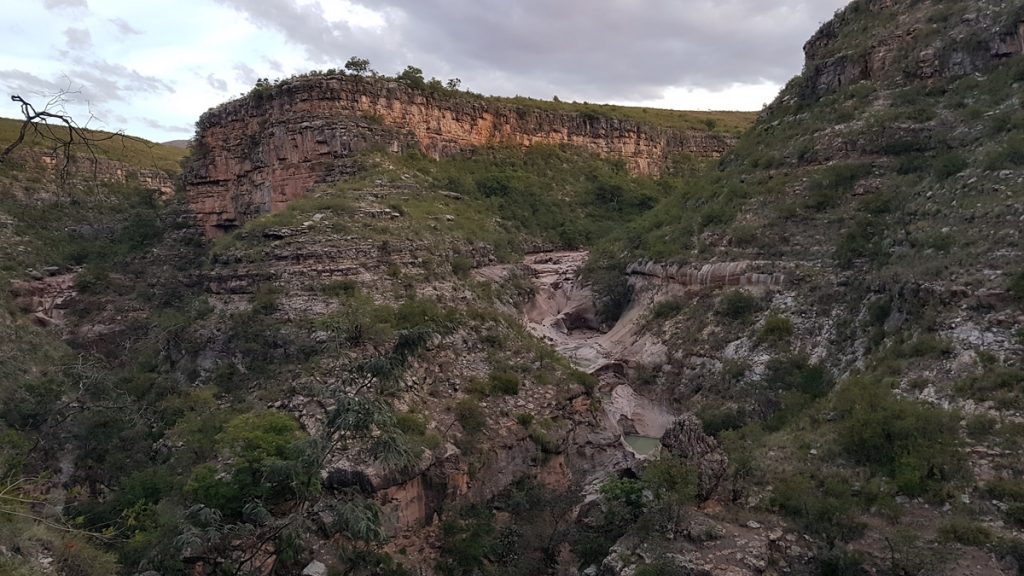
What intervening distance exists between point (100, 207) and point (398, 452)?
3798 cm

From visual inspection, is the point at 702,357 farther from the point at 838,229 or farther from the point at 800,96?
the point at 800,96

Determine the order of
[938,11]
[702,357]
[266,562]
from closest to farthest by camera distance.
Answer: [266,562] < [702,357] < [938,11]

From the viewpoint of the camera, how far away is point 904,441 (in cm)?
1476

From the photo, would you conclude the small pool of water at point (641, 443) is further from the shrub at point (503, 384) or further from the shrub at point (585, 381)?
the shrub at point (503, 384)

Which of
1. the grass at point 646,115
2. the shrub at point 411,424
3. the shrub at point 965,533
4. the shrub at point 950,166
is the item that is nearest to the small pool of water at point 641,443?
the shrub at point 411,424

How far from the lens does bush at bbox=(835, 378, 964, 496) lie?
1389 cm

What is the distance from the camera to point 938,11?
29672mm

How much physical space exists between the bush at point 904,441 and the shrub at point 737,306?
933 centimetres

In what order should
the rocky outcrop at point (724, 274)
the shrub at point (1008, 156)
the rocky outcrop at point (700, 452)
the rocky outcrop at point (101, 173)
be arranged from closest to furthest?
the rocky outcrop at point (700, 452)
the shrub at point (1008, 156)
the rocky outcrop at point (724, 274)
the rocky outcrop at point (101, 173)

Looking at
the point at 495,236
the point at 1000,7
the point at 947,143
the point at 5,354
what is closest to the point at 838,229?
the point at 947,143

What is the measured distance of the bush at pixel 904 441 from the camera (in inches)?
547

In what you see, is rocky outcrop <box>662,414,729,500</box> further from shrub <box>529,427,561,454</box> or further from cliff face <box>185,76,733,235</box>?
cliff face <box>185,76,733,235</box>

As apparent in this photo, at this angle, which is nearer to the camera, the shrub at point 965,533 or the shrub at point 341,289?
the shrub at point 965,533

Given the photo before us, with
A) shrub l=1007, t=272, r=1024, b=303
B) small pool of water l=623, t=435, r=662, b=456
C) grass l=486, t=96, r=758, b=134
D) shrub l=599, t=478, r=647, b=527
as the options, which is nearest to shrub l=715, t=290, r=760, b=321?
small pool of water l=623, t=435, r=662, b=456
